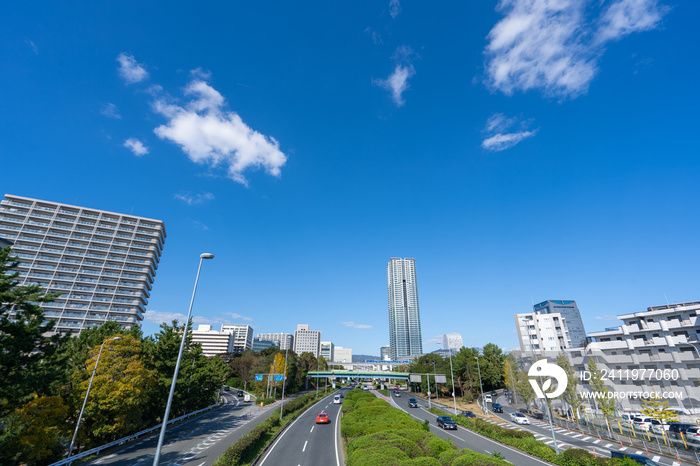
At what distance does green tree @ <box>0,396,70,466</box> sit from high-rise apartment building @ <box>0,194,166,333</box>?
7665 centimetres

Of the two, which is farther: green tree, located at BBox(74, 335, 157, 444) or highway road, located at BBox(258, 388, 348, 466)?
green tree, located at BBox(74, 335, 157, 444)

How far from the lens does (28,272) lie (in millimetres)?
83438

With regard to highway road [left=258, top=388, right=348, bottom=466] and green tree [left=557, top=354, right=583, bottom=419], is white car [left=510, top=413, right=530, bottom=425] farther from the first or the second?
highway road [left=258, top=388, right=348, bottom=466]

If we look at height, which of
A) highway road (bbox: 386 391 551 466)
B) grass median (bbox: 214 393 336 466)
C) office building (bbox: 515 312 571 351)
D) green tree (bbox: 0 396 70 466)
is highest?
office building (bbox: 515 312 571 351)

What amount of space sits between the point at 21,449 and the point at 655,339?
76391mm

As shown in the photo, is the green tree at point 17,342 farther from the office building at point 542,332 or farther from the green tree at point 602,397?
the office building at point 542,332

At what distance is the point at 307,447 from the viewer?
28594mm

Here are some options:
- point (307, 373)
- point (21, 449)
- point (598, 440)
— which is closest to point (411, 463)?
point (21, 449)

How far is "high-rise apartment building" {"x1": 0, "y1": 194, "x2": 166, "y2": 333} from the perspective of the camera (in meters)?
84.2

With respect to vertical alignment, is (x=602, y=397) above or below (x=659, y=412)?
above

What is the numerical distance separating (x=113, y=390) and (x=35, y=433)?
6.54m

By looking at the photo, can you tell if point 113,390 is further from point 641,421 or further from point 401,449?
point 641,421

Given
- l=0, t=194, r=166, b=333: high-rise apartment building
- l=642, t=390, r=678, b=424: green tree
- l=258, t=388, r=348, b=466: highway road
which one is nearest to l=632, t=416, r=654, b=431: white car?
Result: l=642, t=390, r=678, b=424: green tree

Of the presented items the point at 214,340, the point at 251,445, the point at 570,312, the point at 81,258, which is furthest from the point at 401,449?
the point at 570,312
